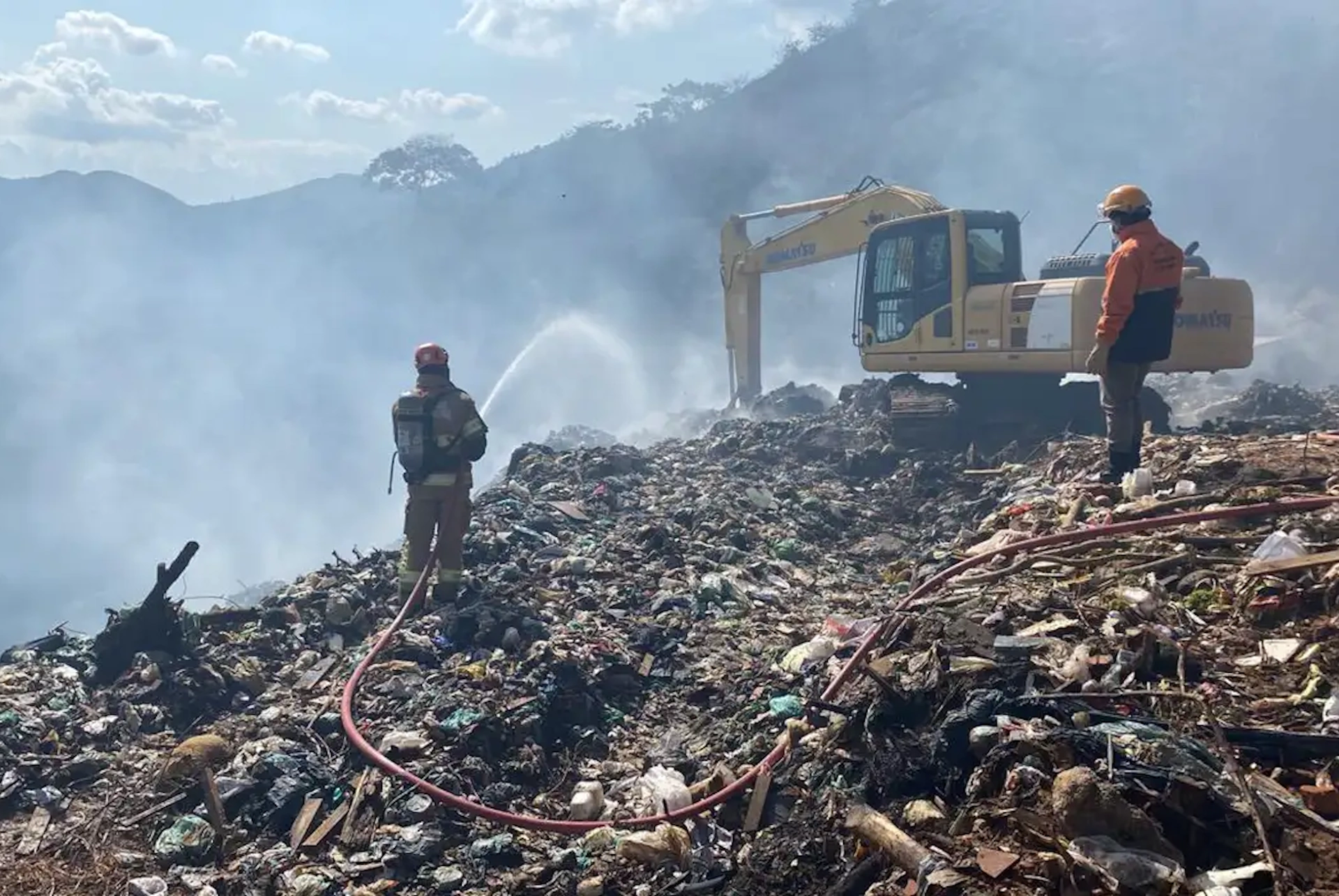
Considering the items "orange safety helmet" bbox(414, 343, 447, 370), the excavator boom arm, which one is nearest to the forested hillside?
the excavator boom arm

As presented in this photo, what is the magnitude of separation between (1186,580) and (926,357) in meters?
7.15

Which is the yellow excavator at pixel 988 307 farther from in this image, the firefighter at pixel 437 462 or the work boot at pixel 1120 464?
the firefighter at pixel 437 462

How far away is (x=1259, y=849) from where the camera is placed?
281cm

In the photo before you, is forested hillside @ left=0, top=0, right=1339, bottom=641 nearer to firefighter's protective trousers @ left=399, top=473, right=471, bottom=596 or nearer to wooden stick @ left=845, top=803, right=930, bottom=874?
firefighter's protective trousers @ left=399, top=473, right=471, bottom=596

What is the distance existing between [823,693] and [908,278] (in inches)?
310

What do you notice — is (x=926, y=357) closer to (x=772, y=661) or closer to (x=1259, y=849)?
(x=772, y=661)

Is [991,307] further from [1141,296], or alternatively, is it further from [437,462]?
[437,462]

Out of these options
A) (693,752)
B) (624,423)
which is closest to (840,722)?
(693,752)

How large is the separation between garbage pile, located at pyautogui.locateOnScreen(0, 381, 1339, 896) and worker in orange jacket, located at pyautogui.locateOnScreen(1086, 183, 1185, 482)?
494 mm

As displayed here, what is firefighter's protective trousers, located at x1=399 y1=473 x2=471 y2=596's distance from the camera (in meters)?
7.38

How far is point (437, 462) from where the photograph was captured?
7.39 metres

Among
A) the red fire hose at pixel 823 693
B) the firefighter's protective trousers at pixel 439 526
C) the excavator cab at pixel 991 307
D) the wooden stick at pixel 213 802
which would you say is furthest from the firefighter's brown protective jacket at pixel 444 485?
the excavator cab at pixel 991 307

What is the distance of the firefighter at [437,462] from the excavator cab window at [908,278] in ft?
19.6

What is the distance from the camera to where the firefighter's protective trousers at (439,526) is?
7375 mm
